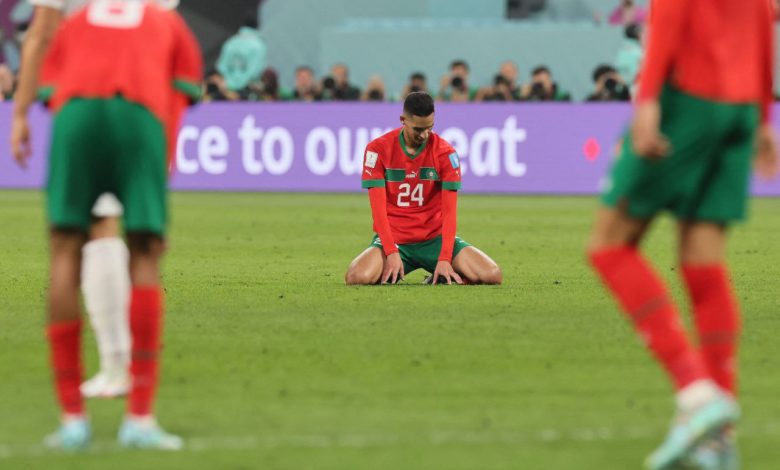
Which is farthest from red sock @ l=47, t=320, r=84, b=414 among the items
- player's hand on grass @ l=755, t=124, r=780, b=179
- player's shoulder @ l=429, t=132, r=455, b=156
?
player's shoulder @ l=429, t=132, r=455, b=156

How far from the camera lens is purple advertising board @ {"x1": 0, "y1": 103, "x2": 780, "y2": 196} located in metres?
23.4

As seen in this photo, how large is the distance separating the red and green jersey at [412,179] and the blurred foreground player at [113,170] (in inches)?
235

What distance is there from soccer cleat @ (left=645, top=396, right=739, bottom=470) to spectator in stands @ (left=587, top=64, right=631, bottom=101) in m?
19.0

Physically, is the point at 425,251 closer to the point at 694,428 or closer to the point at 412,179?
the point at 412,179

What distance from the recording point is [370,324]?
933cm

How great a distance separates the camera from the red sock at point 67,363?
5.64 m

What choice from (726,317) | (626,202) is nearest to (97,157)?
(626,202)

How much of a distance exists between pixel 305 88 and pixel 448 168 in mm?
A: 14386

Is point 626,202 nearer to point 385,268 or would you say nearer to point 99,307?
point 99,307

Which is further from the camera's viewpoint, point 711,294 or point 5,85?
point 5,85

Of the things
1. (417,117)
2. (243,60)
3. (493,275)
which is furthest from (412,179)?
(243,60)

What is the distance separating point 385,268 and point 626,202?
257 inches

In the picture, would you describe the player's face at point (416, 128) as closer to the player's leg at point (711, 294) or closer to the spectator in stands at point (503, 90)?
the player's leg at point (711, 294)

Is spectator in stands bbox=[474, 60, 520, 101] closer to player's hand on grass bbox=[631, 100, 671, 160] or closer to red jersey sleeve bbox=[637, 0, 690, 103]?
red jersey sleeve bbox=[637, 0, 690, 103]
